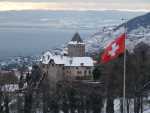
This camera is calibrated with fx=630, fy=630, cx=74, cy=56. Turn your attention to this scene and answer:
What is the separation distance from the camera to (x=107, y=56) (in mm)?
31422

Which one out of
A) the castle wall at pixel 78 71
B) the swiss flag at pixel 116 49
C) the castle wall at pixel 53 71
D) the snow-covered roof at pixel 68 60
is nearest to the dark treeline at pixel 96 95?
the swiss flag at pixel 116 49

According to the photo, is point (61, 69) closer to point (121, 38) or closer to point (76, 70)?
point (76, 70)

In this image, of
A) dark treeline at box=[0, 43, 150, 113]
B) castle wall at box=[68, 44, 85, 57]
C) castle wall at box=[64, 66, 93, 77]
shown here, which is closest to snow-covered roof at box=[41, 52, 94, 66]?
castle wall at box=[64, 66, 93, 77]

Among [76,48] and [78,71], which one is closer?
[78,71]

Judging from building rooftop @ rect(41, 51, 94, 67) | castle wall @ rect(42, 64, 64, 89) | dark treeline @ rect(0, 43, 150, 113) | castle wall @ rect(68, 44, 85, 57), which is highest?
castle wall @ rect(68, 44, 85, 57)

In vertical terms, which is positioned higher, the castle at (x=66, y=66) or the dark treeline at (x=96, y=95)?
the castle at (x=66, y=66)

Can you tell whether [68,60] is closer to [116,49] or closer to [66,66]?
[66,66]

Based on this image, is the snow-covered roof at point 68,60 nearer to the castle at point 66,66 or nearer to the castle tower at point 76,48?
the castle at point 66,66

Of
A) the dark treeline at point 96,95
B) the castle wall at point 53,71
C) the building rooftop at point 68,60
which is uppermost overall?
the building rooftop at point 68,60

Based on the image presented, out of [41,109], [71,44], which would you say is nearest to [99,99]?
[41,109]

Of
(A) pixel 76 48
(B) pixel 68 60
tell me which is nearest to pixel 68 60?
(B) pixel 68 60

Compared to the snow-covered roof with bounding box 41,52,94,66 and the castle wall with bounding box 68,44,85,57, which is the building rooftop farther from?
the castle wall with bounding box 68,44,85,57

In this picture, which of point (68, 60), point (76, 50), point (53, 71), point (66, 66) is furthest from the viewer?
point (76, 50)

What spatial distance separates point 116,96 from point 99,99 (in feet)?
6.78
